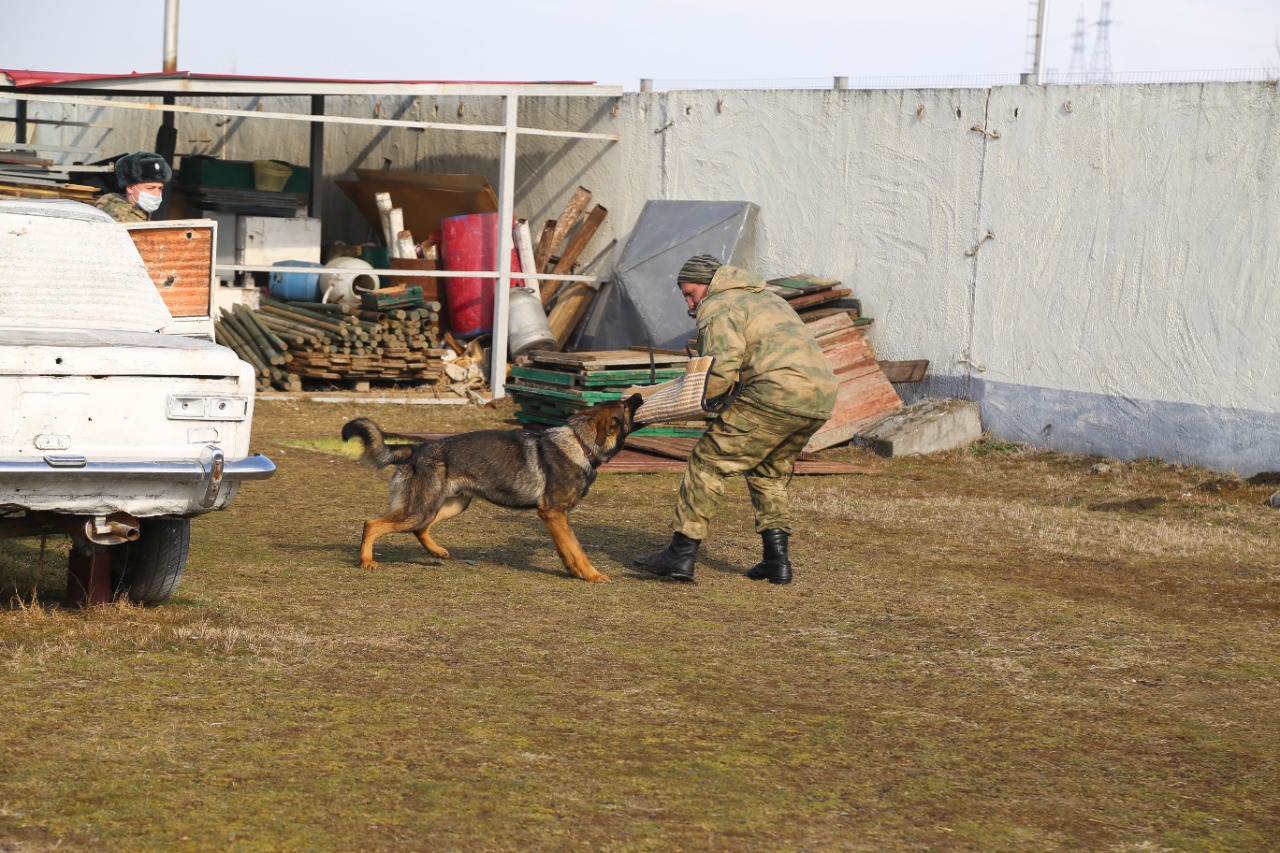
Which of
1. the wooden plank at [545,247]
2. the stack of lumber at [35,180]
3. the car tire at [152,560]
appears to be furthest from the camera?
the wooden plank at [545,247]

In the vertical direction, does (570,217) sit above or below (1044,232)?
above

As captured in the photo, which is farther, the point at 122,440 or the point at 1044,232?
the point at 1044,232

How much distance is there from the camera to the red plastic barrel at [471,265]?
1847 centimetres

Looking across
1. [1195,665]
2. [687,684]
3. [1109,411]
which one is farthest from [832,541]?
[1109,411]

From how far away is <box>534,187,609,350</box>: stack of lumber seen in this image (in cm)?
1811

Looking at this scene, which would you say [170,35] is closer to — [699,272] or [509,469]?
[699,272]

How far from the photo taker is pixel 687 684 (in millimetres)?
5930

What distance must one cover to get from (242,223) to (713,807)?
16.1 meters

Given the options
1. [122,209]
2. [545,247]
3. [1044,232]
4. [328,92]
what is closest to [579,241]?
[545,247]

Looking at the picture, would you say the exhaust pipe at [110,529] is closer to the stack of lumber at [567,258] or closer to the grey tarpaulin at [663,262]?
the grey tarpaulin at [663,262]

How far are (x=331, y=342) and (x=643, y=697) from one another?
39.2ft

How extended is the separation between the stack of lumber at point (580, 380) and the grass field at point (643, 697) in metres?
4.15

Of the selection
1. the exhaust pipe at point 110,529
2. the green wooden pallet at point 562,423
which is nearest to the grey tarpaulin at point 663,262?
the green wooden pallet at point 562,423

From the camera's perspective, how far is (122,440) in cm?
586
